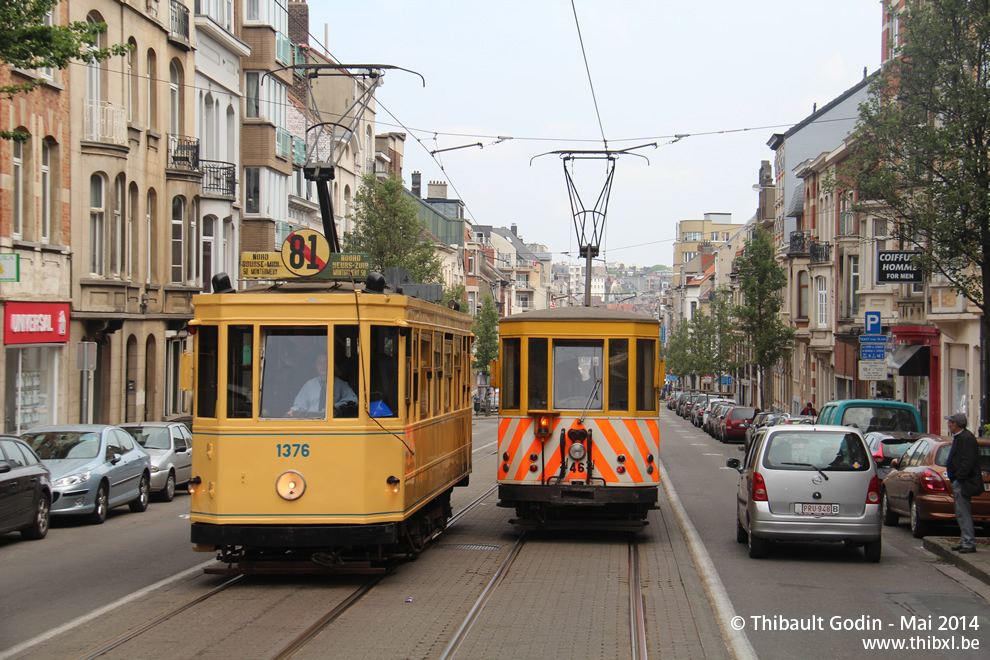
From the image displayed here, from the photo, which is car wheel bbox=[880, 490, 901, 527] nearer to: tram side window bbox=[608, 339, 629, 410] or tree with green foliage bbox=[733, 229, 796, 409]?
tram side window bbox=[608, 339, 629, 410]

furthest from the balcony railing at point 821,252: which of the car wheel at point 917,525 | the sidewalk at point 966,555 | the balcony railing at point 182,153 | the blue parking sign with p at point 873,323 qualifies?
the sidewalk at point 966,555

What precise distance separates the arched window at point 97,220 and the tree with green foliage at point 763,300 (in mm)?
34642

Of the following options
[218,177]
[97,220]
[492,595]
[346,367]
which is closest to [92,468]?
[346,367]

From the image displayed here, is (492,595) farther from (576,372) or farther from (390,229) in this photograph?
(390,229)

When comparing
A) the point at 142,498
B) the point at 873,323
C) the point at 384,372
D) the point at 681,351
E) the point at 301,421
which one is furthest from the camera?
the point at 681,351

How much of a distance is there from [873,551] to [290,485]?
7016 mm

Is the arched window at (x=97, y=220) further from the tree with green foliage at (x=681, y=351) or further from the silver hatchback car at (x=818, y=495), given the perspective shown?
the tree with green foliage at (x=681, y=351)

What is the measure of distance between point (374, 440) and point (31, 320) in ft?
54.4

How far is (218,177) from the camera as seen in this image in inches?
1419

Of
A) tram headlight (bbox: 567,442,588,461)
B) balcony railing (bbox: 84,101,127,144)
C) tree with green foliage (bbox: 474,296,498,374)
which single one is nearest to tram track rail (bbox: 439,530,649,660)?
tram headlight (bbox: 567,442,588,461)

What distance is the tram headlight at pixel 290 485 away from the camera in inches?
410

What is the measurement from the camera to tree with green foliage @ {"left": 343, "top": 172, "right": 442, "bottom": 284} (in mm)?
43000

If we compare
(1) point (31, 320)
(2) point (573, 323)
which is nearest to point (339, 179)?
(1) point (31, 320)

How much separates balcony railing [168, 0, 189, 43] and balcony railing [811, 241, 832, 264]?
31.3 meters
